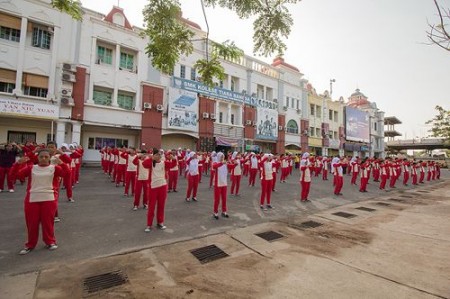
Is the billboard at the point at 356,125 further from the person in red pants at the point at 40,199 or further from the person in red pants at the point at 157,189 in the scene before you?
the person in red pants at the point at 40,199

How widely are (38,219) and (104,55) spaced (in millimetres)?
19693

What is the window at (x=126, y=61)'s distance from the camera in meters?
21.6

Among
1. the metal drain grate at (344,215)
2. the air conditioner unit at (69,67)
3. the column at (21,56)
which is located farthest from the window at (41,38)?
the metal drain grate at (344,215)

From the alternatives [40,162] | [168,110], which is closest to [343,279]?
[40,162]

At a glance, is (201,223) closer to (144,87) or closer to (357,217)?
(357,217)

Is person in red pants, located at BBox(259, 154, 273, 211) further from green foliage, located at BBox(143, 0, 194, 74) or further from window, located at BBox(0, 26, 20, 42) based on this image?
window, located at BBox(0, 26, 20, 42)

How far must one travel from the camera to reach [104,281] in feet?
12.2

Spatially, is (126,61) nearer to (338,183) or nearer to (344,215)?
(338,183)

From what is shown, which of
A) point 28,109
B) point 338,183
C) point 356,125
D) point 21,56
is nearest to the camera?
point 338,183

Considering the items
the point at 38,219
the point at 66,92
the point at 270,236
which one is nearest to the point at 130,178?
the point at 38,219

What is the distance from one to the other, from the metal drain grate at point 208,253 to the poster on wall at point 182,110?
1890cm

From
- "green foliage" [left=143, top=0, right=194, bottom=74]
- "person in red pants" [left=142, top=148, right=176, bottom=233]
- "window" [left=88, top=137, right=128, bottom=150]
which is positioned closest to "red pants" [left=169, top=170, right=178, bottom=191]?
"person in red pants" [left=142, top=148, right=176, bottom=233]

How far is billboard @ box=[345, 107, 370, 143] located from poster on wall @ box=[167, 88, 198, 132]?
30539 mm

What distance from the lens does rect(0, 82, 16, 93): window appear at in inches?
647
